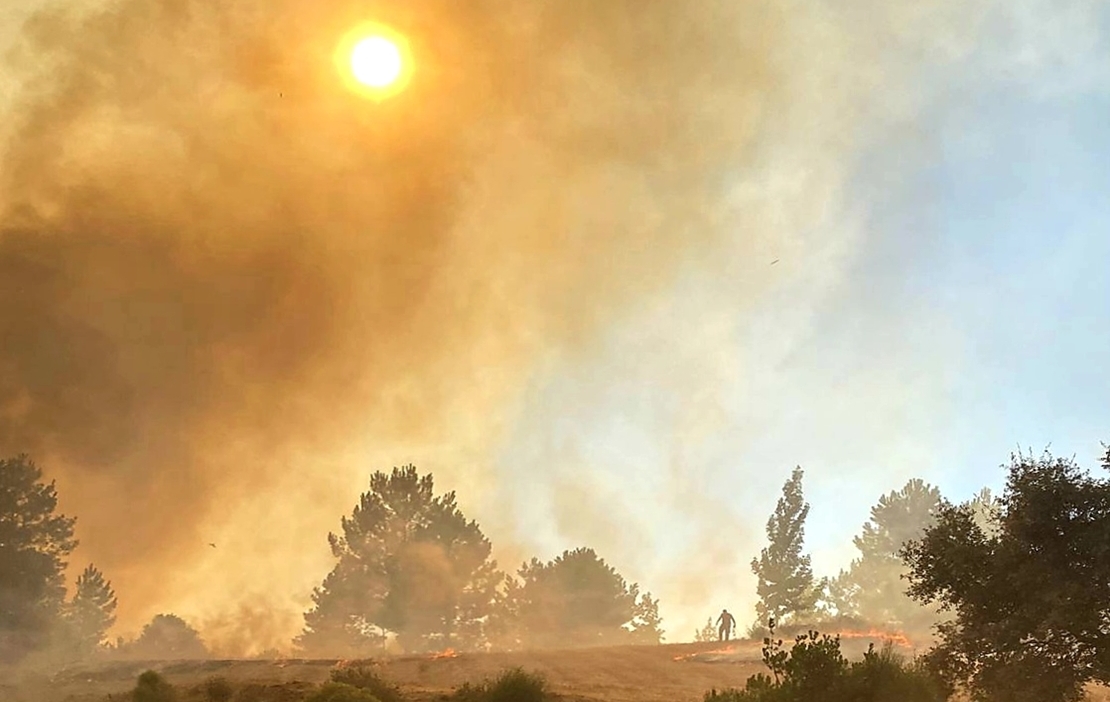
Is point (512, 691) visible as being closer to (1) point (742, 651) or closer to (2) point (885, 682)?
(2) point (885, 682)

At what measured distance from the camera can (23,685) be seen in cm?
3712

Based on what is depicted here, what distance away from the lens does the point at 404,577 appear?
59.8m

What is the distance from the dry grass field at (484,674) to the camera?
93.4ft

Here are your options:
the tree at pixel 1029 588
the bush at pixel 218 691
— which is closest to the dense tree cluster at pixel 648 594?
the tree at pixel 1029 588

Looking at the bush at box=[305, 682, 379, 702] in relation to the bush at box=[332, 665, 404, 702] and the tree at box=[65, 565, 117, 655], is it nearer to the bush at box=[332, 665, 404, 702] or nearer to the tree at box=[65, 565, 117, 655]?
the bush at box=[332, 665, 404, 702]

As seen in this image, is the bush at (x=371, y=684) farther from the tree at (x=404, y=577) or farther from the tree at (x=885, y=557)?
the tree at (x=885, y=557)

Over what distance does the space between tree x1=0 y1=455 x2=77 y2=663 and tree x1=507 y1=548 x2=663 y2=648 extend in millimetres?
36816

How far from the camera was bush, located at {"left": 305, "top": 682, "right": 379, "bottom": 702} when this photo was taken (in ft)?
67.5

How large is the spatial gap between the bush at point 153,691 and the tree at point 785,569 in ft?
167

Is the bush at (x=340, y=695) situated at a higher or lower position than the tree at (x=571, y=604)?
lower

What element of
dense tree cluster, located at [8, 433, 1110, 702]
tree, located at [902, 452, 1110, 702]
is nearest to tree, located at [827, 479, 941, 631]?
dense tree cluster, located at [8, 433, 1110, 702]

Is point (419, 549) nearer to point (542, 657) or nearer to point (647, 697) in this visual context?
point (542, 657)

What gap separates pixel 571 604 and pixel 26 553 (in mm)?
43357

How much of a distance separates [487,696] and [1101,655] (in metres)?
15.4
